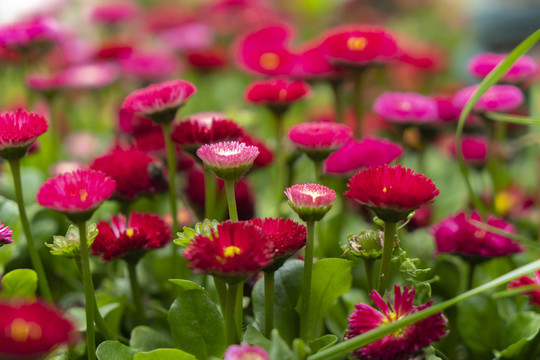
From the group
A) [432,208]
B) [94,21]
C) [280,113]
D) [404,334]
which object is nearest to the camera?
[404,334]

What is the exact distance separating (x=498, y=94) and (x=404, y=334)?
431 mm

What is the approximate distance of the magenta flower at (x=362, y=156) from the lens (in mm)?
641

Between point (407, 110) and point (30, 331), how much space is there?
57cm

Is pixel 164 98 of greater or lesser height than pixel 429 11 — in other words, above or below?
above

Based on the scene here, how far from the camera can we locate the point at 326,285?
1.78 feet

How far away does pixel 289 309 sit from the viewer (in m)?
0.55

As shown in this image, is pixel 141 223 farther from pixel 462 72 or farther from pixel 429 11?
pixel 429 11

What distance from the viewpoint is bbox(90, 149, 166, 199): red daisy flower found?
0.60 meters

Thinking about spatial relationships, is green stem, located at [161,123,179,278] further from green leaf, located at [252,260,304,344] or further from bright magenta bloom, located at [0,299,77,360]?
bright magenta bloom, located at [0,299,77,360]

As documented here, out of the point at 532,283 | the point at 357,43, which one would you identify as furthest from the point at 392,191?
the point at 357,43

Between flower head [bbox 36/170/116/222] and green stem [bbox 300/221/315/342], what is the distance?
5.9 inches

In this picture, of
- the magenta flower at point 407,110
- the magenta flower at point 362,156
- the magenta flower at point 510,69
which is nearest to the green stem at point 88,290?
the magenta flower at point 362,156

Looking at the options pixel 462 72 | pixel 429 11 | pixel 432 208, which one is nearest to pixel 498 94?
pixel 432 208

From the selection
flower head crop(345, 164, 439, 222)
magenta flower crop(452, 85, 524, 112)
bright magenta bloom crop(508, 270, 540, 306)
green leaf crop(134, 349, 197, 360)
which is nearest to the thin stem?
green leaf crop(134, 349, 197, 360)
